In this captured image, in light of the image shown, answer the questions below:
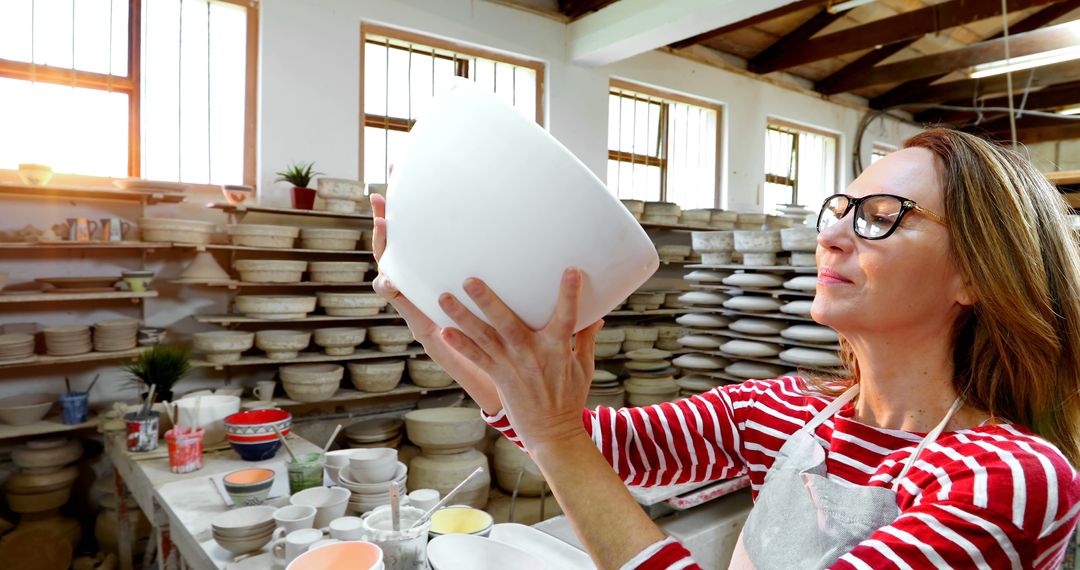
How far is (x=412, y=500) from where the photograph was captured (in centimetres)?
150

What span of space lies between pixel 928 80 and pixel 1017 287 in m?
7.56

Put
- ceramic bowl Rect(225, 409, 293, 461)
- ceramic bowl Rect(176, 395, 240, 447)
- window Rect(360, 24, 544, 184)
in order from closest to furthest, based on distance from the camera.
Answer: ceramic bowl Rect(225, 409, 293, 461) → ceramic bowl Rect(176, 395, 240, 447) → window Rect(360, 24, 544, 184)

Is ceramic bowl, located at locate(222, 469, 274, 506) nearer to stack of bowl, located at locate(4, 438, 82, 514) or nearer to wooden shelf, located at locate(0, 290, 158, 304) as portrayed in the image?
wooden shelf, located at locate(0, 290, 158, 304)

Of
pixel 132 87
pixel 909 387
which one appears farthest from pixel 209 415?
pixel 909 387

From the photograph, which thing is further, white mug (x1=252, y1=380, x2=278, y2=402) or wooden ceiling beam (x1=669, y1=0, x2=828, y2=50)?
wooden ceiling beam (x1=669, y1=0, x2=828, y2=50)

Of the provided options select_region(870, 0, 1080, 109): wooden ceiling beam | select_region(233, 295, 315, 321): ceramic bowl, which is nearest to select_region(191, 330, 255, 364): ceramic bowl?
select_region(233, 295, 315, 321): ceramic bowl

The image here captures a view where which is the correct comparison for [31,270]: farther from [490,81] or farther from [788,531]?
[788,531]

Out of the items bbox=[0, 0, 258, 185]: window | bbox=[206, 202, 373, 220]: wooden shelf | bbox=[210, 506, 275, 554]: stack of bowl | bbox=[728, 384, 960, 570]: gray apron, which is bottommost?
bbox=[210, 506, 275, 554]: stack of bowl

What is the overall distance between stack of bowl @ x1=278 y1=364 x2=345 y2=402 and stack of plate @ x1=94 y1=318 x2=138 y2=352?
0.74 m

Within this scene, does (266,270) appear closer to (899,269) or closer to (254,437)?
(254,437)

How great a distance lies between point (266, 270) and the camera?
135 inches

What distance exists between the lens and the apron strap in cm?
81

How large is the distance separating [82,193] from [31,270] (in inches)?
18.6

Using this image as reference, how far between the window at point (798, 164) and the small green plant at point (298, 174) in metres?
4.46
